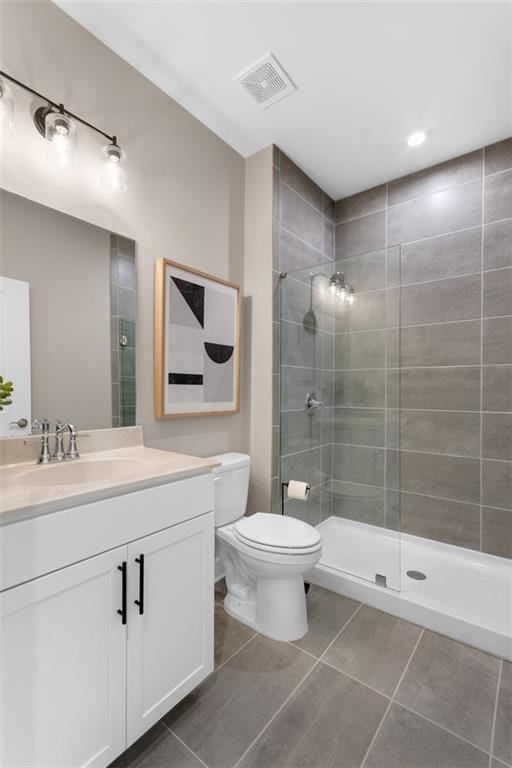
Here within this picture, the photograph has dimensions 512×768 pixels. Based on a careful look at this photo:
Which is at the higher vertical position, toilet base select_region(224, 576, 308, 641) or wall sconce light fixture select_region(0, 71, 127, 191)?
wall sconce light fixture select_region(0, 71, 127, 191)

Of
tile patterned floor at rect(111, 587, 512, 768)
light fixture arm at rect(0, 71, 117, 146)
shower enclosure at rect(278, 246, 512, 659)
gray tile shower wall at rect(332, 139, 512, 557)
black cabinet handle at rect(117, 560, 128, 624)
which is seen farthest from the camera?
gray tile shower wall at rect(332, 139, 512, 557)

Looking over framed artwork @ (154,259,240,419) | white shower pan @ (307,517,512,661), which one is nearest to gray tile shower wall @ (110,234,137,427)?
framed artwork @ (154,259,240,419)

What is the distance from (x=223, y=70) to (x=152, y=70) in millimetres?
340

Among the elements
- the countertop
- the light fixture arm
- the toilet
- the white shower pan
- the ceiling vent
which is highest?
the ceiling vent

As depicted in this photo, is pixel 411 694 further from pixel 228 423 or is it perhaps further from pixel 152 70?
pixel 152 70

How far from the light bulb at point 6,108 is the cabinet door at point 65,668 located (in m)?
1.45

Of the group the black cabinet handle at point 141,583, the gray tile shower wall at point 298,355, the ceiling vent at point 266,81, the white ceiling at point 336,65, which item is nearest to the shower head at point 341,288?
the gray tile shower wall at point 298,355

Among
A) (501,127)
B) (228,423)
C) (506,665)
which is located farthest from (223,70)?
(506,665)

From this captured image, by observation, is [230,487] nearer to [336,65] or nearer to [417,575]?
[417,575]

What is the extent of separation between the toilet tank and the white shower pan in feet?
2.08

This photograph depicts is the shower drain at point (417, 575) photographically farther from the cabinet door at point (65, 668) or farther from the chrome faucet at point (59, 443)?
the chrome faucet at point (59, 443)

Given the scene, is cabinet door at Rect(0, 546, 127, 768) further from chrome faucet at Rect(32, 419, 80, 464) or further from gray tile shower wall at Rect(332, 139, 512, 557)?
gray tile shower wall at Rect(332, 139, 512, 557)

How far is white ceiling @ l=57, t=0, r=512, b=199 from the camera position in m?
1.46

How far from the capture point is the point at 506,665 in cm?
148
